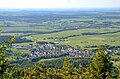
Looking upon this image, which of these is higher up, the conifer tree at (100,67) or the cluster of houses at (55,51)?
the conifer tree at (100,67)

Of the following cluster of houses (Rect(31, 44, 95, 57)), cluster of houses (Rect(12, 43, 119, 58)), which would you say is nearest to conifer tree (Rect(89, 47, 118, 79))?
cluster of houses (Rect(12, 43, 119, 58))

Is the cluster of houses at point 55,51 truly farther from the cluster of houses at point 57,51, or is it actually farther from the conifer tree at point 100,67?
the conifer tree at point 100,67

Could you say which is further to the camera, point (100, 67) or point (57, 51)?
point (57, 51)

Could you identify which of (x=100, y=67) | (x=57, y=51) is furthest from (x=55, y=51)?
(x=100, y=67)

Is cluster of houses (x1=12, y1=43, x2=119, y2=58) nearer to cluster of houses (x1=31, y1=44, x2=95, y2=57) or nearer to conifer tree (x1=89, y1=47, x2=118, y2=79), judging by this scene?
cluster of houses (x1=31, y1=44, x2=95, y2=57)

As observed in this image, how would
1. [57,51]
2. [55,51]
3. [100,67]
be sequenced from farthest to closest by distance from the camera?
1. [57,51]
2. [55,51]
3. [100,67]

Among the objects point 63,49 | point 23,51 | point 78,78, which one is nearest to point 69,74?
point 78,78

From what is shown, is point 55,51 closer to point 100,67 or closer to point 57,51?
point 57,51

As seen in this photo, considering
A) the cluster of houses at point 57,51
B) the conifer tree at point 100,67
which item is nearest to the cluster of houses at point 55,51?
the cluster of houses at point 57,51

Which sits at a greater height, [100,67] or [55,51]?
[100,67]
